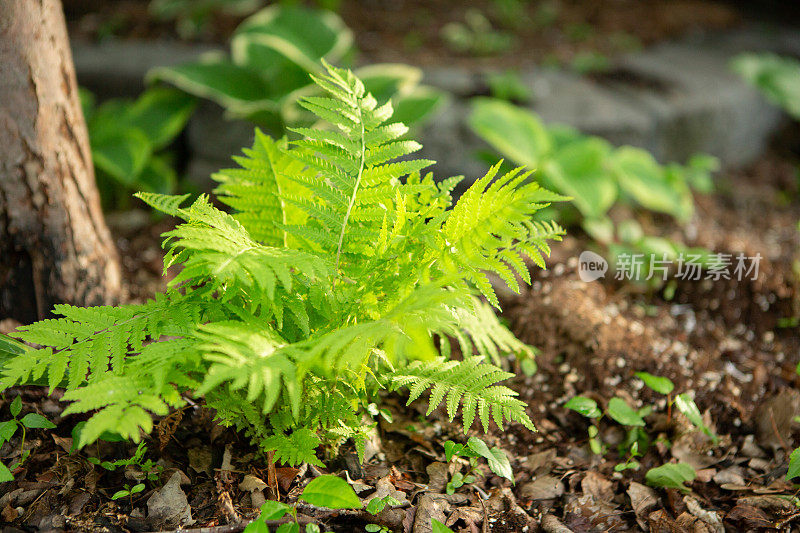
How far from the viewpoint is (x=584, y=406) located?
187 centimetres

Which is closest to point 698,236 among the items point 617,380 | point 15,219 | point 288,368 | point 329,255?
point 617,380

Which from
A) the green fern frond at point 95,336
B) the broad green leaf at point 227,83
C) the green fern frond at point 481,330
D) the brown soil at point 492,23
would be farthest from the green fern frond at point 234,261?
the brown soil at point 492,23

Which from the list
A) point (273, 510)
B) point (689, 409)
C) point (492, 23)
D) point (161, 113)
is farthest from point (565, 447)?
point (492, 23)

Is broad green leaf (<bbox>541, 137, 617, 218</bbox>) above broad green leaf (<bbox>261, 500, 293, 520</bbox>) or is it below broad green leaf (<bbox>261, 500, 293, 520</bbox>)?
above

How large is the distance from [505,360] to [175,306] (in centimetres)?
114

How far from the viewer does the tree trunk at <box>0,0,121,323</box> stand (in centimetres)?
178

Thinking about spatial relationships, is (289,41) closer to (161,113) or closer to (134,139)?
(161,113)

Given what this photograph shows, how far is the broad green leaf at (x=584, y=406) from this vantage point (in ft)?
6.11

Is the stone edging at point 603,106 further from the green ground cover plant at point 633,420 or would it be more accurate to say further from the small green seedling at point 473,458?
the small green seedling at point 473,458

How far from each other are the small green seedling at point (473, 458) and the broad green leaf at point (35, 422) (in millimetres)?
1044

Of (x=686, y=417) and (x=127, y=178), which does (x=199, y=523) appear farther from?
(x=127, y=178)

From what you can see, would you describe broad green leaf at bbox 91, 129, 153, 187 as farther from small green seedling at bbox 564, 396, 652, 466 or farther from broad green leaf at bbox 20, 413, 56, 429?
small green seedling at bbox 564, 396, 652, 466

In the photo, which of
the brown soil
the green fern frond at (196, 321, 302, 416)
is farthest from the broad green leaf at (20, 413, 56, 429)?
the brown soil

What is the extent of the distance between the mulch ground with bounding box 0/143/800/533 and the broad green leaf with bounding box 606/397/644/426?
0.14 metres
